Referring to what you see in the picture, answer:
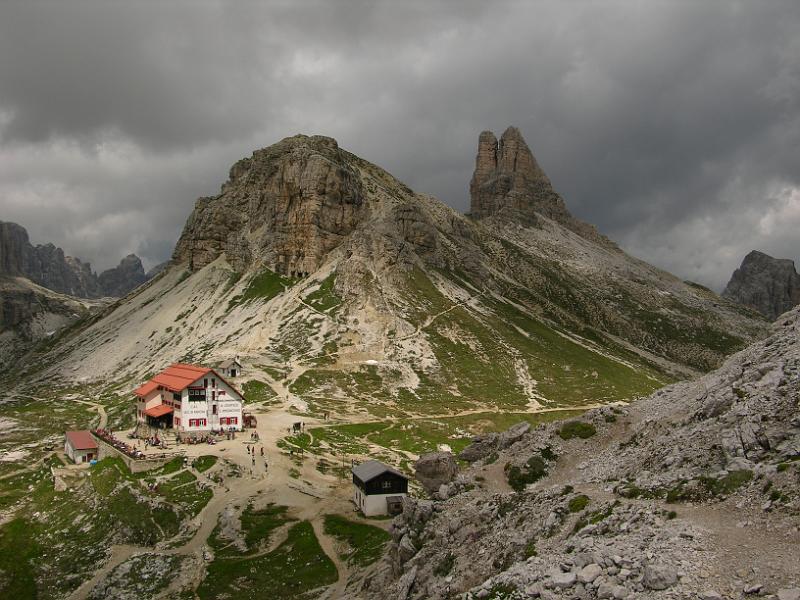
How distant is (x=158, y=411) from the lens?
92.2 metres

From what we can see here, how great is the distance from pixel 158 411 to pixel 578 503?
79.0m

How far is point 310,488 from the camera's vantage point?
7206 centimetres

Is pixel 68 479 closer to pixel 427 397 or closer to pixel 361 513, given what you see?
pixel 361 513

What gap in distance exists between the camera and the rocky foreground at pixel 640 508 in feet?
66.9

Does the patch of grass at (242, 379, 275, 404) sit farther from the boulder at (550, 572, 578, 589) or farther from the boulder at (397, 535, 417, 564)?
the boulder at (550, 572, 578, 589)

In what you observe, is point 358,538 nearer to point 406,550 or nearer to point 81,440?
point 406,550

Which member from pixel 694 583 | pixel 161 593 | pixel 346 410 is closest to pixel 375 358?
pixel 346 410

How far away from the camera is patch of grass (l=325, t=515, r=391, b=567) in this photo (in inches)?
2030

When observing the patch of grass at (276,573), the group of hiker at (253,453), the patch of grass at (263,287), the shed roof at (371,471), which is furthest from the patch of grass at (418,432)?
the patch of grass at (263,287)

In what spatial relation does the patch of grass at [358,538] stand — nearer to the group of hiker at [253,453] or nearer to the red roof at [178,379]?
the group of hiker at [253,453]

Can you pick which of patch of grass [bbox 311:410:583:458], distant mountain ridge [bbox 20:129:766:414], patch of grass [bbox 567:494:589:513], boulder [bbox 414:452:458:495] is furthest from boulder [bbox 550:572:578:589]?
distant mountain ridge [bbox 20:129:766:414]

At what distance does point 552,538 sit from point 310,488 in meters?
49.4

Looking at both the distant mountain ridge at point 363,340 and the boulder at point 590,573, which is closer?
the boulder at point 590,573

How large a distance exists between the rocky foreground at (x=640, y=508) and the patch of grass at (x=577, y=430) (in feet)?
0.36
